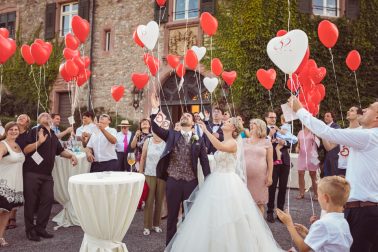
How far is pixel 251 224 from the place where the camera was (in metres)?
3.82

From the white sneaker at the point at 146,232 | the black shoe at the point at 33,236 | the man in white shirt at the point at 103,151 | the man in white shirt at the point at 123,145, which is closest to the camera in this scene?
the black shoe at the point at 33,236

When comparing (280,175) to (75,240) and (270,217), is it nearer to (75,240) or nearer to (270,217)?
(270,217)

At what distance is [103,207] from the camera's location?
3.44 m

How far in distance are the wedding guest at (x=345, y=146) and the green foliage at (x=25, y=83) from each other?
41.2 feet

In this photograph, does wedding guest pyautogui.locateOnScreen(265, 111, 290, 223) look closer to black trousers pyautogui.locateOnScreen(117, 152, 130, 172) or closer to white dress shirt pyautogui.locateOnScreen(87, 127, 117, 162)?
white dress shirt pyautogui.locateOnScreen(87, 127, 117, 162)

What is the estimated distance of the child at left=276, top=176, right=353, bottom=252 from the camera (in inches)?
88.7

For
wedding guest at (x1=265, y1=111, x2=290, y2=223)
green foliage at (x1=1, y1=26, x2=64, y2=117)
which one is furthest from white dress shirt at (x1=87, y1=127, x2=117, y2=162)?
green foliage at (x1=1, y1=26, x2=64, y2=117)

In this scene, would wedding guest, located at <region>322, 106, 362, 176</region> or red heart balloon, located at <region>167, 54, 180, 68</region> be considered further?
red heart balloon, located at <region>167, 54, 180, 68</region>

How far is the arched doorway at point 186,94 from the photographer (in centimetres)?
1262

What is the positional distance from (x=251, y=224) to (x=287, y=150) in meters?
2.81

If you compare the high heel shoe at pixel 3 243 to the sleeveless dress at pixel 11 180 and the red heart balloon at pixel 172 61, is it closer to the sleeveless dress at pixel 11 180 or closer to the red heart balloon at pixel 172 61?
the sleeveless dress at pixel 11 180

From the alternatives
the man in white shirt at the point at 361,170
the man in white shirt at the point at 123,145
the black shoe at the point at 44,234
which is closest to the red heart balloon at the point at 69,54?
the man in white shirt at the point at 123,145

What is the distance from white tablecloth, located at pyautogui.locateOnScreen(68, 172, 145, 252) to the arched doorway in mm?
8631

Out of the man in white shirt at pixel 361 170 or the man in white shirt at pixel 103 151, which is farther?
the man in white shirt at pixel 103 151
